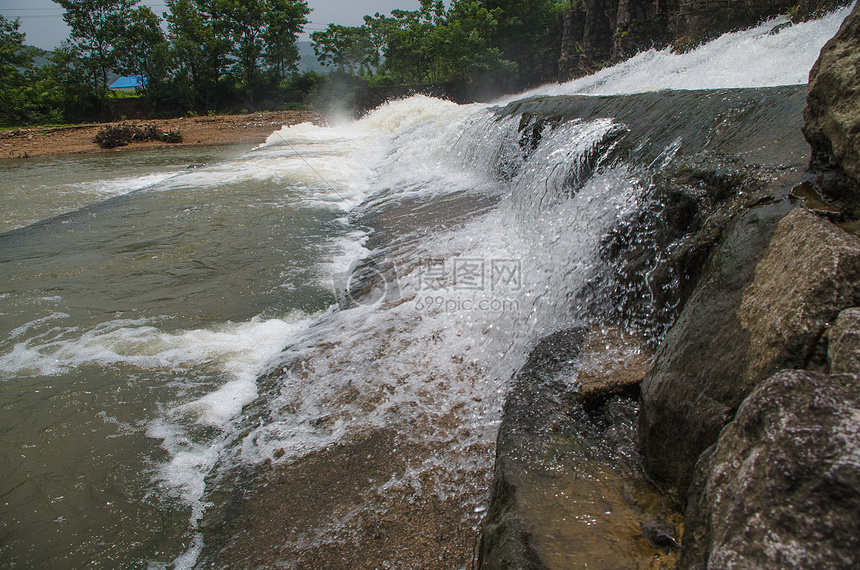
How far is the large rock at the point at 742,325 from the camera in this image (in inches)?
50.5

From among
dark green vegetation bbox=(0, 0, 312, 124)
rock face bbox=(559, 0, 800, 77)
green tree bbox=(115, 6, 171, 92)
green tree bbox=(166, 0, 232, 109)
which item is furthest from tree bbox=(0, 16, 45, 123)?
rock face bbox=(559, 0, 800, 77)

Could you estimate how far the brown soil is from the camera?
1745cm

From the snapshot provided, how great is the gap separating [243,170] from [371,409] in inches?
366

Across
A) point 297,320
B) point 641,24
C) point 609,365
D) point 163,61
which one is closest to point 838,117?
point 609,365

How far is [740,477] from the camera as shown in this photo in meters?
1.04

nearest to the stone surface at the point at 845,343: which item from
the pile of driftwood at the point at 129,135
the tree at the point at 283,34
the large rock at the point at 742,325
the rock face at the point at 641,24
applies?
the large rock at the point at 742,325

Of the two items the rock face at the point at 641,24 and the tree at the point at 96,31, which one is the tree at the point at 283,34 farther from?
the rock face at the point at 641,24

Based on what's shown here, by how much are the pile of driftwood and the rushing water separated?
42.7 feet

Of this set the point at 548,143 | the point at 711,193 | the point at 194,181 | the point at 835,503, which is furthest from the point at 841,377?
the point at 194,181

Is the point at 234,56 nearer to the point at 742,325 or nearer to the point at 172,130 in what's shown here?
the point at 172,130

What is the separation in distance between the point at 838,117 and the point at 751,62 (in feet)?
23.2

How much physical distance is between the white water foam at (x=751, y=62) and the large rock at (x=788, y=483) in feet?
20.3

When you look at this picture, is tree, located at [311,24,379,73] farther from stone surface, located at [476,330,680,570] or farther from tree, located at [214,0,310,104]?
stone surface, located at [476,330,680,570]

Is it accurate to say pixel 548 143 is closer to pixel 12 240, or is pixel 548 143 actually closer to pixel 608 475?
pixel 608 475
